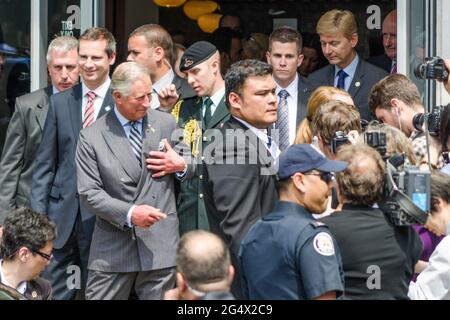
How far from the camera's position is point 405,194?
17.8ft

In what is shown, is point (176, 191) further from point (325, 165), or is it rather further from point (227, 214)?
point (325, 165)

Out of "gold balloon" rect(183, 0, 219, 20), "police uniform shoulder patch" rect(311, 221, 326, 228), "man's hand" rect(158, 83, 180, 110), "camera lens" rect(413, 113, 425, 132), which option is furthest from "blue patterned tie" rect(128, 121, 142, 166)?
"gold balloon" rect(183, 0, 219, 20)

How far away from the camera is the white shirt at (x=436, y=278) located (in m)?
5.61

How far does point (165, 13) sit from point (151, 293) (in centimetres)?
669

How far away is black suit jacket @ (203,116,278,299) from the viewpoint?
6.15 m

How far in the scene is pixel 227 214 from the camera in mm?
6172

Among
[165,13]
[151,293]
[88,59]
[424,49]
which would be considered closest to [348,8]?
[165,13]

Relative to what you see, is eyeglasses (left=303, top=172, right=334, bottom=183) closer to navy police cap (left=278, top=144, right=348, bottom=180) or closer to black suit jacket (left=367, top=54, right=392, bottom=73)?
navy police cap (left=278, top=144, right=348, bottom=180)

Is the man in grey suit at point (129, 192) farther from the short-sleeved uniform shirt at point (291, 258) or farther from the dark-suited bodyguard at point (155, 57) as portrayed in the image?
the short-sleeved uniform shirt at point (291, 258)

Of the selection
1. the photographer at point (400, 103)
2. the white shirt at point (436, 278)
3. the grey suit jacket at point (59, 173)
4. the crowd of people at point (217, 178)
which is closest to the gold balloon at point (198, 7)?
the crowd of people at point (217, 178)

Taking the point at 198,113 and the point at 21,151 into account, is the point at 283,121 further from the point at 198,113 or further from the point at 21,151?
the point at 21,151

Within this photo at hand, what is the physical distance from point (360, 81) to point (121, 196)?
2.15m

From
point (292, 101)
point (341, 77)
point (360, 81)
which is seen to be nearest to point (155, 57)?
point (292, 101)

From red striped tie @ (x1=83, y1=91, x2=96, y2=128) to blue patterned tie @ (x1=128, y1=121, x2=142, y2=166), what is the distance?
524mm
